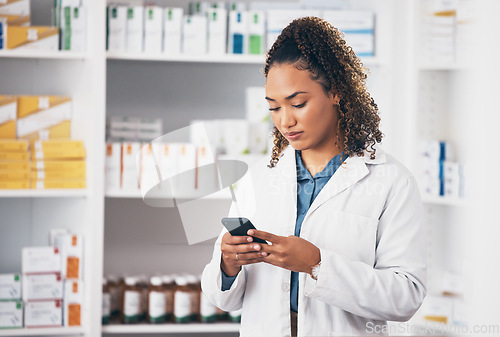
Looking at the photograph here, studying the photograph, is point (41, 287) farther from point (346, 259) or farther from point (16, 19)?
point (346, 259)

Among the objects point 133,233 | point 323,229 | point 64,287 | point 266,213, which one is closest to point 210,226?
point 266,213

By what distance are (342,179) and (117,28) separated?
139 centimetres

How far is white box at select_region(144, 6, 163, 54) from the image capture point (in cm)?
230

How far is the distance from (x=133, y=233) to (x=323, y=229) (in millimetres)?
1659

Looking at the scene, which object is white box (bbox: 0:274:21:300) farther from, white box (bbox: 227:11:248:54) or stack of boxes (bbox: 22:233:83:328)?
white box (bbox: 227:11:248:54)

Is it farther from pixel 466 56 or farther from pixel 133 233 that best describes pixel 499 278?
pixel 133 233

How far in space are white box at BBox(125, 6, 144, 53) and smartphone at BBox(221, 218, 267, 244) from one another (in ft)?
4.46

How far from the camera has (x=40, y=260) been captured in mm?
2303

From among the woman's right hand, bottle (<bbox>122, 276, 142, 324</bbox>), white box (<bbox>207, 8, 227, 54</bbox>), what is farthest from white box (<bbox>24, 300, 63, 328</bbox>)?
the woman's right hand

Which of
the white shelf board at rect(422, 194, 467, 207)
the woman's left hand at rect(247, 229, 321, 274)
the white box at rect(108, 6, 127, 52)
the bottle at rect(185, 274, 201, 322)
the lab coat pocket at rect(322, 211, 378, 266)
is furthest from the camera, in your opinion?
the bottle at rect(185, 274, 201, 322)

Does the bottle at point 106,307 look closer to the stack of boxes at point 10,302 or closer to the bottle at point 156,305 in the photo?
the bottle at point 156,305

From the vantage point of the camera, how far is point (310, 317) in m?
1.25

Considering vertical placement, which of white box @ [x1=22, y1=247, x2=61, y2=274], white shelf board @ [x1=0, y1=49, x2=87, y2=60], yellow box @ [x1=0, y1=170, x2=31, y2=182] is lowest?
white box @ [x1=22, y1=247, x2=61, y2=274]

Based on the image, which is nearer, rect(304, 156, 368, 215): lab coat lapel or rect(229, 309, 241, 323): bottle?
rect(304, 156, 368, 215): lab coat lapel
